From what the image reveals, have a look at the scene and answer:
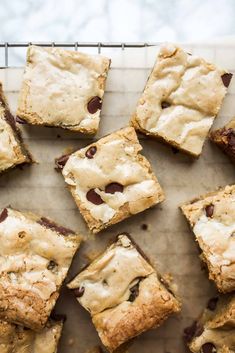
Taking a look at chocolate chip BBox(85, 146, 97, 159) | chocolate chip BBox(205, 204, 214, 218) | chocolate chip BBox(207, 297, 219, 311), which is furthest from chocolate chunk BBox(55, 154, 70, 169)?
chocolate chip BBox(207, 297, 219, 311)

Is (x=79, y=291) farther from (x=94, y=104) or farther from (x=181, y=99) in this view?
(x=181, y=99)

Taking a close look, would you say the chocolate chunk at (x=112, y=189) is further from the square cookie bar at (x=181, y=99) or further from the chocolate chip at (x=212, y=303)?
the chocolate chip at (x=212, y=303)

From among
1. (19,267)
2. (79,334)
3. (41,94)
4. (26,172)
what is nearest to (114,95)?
(41,94)

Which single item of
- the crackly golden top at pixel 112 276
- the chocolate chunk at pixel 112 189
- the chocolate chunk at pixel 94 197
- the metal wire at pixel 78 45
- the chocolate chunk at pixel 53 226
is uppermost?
the metal wire at pixel 78 45

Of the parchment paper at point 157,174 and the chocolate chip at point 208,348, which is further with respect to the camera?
the parchment paper at point 157,174

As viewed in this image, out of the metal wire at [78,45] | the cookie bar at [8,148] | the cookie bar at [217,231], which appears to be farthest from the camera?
the metal wire at [78,45]

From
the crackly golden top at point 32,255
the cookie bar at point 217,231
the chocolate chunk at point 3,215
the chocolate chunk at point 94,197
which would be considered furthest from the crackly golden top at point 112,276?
the chocolate chunk at point 3,215
